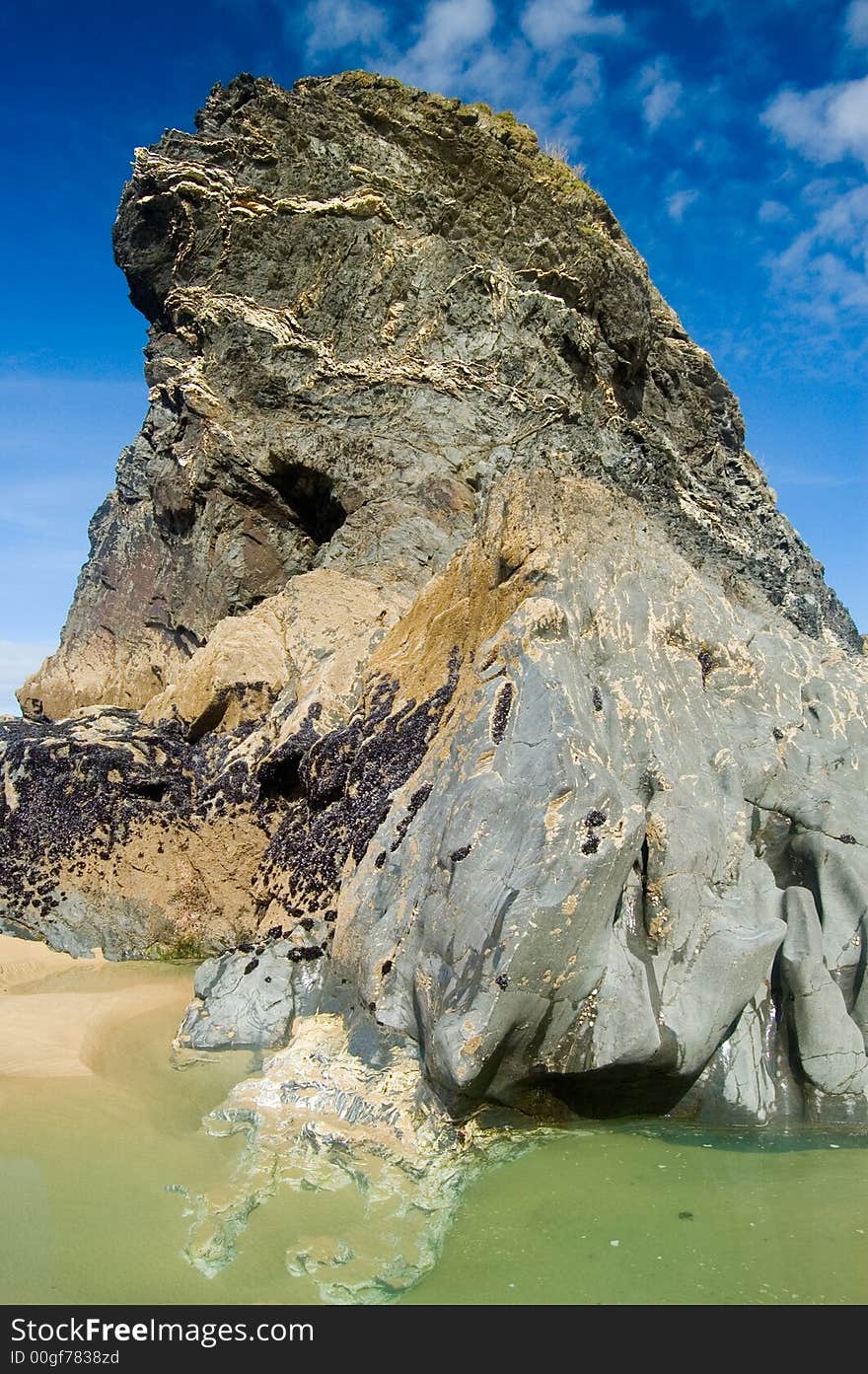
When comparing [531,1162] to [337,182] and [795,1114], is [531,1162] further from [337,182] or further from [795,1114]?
[337,182]

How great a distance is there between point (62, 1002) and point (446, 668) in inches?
188

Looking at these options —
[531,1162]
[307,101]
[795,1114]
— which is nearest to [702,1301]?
[531,1162]

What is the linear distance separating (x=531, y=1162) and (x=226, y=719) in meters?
8.16

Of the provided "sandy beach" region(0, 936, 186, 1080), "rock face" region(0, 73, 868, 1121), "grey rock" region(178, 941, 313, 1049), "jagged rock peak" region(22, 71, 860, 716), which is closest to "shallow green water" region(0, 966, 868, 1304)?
"sandy beach" region(0, 936, 186, 1080)

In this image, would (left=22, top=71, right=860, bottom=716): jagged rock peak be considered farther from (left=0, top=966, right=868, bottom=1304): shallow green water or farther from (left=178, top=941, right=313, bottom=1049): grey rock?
(left=0, top=966, right=868, bottom=1304): shallow green water

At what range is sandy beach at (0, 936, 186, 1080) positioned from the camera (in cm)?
704

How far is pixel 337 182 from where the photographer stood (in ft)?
57.7

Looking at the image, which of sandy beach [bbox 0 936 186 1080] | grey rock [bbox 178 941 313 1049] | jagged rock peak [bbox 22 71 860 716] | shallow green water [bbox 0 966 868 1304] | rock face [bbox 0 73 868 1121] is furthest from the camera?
jagged rock peak [bbox 22 71 860 716]

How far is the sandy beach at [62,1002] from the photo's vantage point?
704 cm

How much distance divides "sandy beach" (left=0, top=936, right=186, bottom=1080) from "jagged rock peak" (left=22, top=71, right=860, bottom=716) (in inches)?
296

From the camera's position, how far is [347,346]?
16.9 metres

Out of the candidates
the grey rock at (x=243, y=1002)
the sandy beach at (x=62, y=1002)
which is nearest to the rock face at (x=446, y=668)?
the grey rock at (x=243, y=1002)

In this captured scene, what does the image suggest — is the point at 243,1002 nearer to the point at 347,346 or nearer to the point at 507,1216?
the point at 507,1216

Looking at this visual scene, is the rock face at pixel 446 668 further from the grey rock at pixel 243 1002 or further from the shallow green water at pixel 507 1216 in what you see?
the shallow green water at pixel 507 1216
